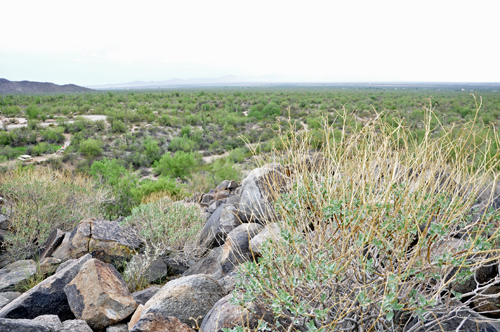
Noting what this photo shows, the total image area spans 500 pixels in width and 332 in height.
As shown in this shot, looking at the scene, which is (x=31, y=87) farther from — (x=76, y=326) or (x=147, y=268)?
(x=76, y=326)

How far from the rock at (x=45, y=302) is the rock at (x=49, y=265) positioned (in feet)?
4.75

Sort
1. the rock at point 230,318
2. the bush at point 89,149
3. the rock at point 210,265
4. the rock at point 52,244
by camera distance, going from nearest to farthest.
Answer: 1. the rock at point 230,318
2. the rock at point 210,265
3. the rock at point 52,244
4. the bush at point 89,149

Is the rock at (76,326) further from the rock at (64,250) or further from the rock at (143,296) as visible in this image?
the rock at (64,250)

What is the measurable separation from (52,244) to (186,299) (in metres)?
4.14

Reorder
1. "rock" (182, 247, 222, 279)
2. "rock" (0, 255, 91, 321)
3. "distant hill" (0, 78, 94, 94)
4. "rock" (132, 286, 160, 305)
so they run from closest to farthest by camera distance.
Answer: "rock" (0, 255, 91, 321) → "rock" (132, 286, 160, 305) → "rock" (182, 247, 222, 279) → "distant hill" (0, 78, 94, 94)

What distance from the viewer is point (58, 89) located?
113 m

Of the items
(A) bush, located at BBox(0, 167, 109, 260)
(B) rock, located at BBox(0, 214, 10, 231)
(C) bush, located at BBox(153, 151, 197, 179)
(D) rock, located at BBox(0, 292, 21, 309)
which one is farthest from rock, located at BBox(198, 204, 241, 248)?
(C) bush, located at BBox(153, 151, 197, 179)

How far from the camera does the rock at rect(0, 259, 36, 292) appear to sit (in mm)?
4864

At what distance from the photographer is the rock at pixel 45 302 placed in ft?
12.2

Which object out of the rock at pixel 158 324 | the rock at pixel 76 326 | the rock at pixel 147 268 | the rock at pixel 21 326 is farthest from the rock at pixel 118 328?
the rock at pixel 147 268

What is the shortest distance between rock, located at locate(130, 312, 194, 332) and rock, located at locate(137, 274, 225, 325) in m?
0.24

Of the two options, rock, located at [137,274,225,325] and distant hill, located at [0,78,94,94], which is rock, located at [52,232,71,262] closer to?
rock, located at [137,274,225,325]

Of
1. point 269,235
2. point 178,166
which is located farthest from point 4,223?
point 178,166

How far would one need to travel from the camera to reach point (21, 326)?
2844 mm
